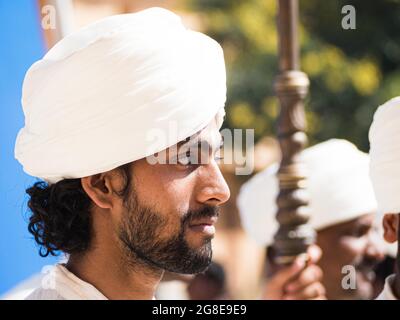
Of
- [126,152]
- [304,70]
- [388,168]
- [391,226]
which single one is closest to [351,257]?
[391,226]

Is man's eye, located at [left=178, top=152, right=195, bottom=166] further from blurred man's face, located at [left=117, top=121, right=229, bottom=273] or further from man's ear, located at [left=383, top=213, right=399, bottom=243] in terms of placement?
man's ear, located at [left=383, top=213, right=399, bottom=243]

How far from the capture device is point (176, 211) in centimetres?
307

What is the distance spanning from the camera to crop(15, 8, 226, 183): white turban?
3.05 meters

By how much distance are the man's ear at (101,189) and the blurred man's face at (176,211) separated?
0.09 meters

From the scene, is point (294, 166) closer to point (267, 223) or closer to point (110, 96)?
point (110, 96)

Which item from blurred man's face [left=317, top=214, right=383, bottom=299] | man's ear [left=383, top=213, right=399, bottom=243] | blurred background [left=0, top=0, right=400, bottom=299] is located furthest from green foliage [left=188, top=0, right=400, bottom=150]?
man's ear [left=383, top=213, right=399, bottom=243]

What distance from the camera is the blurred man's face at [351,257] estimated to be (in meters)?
5.39

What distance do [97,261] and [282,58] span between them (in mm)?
1519

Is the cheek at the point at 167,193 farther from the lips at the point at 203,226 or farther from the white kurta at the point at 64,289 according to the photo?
the white kurta at the point at 64,289

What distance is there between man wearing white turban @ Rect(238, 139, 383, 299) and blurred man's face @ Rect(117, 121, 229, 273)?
2.35m

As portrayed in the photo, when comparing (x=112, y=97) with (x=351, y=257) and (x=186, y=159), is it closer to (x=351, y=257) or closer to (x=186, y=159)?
(x=186, y=159)

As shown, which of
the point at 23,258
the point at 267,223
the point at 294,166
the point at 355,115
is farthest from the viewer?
the point at 355,115
